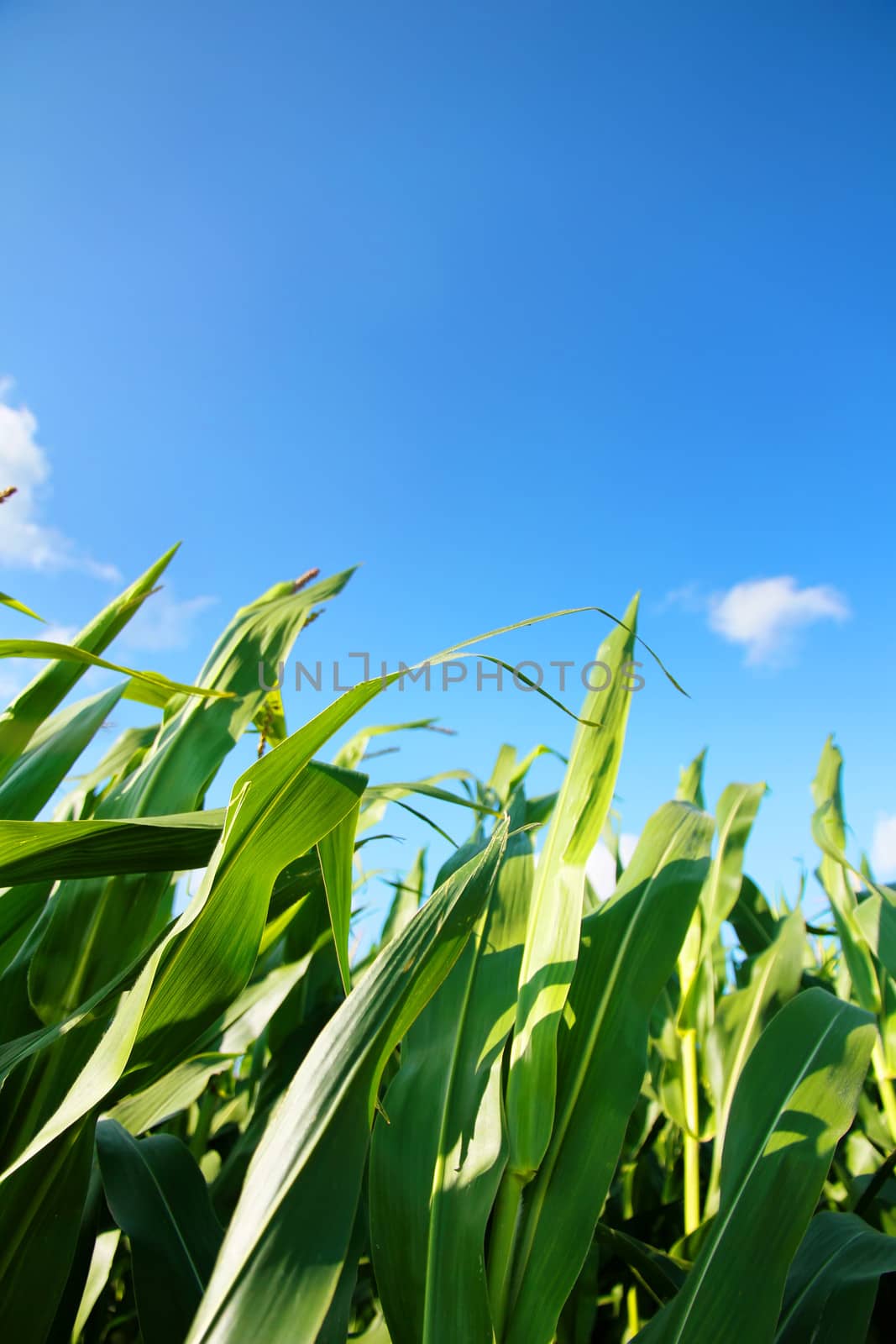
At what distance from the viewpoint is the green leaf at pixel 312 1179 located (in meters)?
0.32

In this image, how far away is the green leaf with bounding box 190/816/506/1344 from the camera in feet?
1.05

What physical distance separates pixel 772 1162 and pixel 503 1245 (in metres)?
0.19

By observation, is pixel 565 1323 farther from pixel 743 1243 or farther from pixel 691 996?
pixel 743 1243

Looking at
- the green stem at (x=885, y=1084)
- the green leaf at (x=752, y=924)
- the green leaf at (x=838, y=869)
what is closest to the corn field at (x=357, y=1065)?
the green stem at (x=885, y=1084)

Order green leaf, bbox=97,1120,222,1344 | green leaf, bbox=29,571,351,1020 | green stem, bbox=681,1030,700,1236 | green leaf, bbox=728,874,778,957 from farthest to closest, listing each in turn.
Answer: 1. green leaf, bbox=728,874,778,957
2. green stem, bbox=681,1030,700,1236
3. green leaf, bbox=29,571,351,1020
4. green leaf, bbox=97,1120,222,1344

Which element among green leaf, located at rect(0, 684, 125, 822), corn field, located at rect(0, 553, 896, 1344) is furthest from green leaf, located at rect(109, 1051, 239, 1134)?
green leaf, located at rect(0, 684, 125, 822)

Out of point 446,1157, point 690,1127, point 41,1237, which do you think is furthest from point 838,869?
point 41,1237

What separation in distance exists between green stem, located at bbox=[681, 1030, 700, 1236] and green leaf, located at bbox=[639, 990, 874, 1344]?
1.29 feet

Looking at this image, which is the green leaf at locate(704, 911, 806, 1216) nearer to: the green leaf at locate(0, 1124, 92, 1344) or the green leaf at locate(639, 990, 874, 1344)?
the green leaf at locate(639, 990, 874, 1344)

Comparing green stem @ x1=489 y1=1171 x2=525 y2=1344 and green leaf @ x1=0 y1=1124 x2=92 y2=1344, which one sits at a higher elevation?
green stem @ x1=489 y1=1171 x2=525 y2=1344

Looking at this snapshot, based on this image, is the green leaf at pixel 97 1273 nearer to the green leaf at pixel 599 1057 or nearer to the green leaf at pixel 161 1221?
the green leaf at pixel 161 1221

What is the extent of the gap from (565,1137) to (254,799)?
318 millimetres

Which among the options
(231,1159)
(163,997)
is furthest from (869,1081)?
(163,997)

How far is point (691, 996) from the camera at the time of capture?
98 cm
